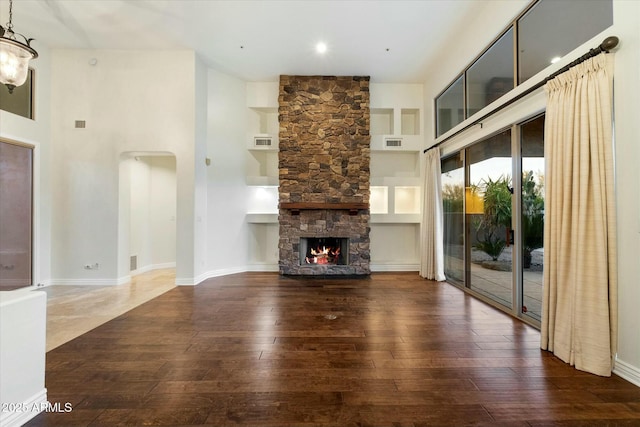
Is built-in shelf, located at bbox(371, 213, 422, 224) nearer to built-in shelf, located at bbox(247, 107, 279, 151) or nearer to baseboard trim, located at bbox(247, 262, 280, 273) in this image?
baseboard trim, located at bbox(247, 262, 280, 273)

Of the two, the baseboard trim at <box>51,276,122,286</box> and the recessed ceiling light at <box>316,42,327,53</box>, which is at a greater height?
the recessed ceiling light at <box>316,42,327,53</box>

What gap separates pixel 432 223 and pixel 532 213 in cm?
201

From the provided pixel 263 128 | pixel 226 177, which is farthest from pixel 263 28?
pixel 226 177

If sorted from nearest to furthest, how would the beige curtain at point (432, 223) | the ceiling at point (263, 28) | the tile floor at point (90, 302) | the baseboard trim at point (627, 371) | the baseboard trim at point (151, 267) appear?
1. the baseboard trim at point (627, 371)
2. the tile floor at point (90, 302)
3. the ceiling at point (263, 28)
4. the beige curtain at point (432, 223)
5. the baseboard trim at point (151, 267)

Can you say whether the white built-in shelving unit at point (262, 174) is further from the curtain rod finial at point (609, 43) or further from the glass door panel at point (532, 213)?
the curtain rod finial at point (609, 43)

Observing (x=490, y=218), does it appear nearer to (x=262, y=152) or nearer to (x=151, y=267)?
(x=262, y=152)

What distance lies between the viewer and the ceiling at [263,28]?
354cm

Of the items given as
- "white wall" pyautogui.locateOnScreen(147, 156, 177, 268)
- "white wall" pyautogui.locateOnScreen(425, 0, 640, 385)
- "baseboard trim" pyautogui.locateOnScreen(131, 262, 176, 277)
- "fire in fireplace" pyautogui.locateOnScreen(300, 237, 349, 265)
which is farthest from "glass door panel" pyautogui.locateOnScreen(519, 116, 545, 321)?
"baseboard trim" pyautogui.locateOnScreen(131, 262, 176, 277)

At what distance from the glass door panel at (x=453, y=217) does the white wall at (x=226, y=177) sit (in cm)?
406

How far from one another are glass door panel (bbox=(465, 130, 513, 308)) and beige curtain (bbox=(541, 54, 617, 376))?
95cm

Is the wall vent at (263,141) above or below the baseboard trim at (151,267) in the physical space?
above

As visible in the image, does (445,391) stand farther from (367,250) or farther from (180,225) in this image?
(180,225)

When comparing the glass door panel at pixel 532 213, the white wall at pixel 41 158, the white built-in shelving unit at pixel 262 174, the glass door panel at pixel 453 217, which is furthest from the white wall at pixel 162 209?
the glass door panel at pixel 532 213

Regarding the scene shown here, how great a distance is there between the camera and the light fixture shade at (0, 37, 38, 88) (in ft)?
7.71
